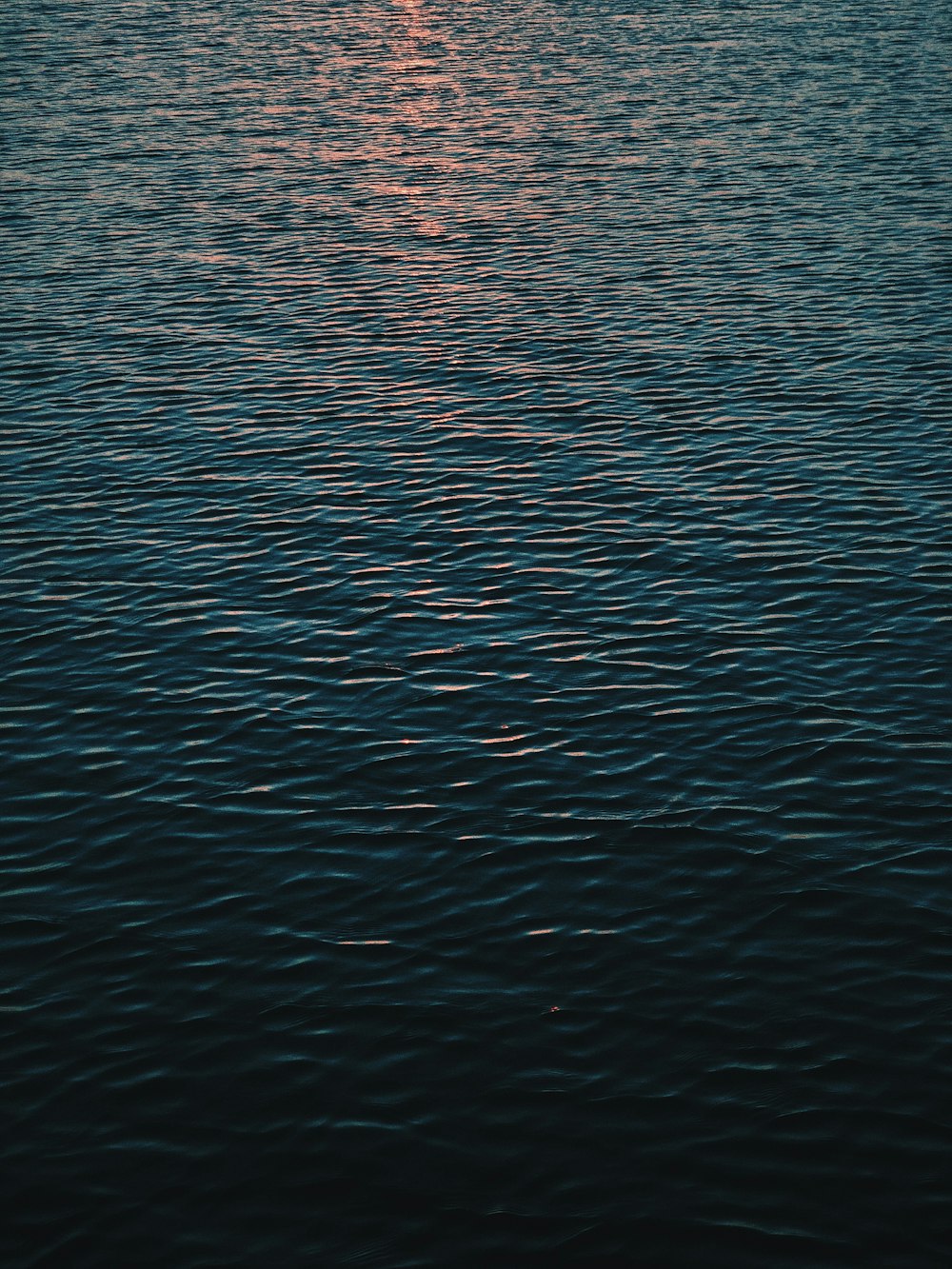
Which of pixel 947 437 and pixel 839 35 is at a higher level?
pixel 839 35

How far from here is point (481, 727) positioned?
29.5 m

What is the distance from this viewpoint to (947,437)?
4262cm

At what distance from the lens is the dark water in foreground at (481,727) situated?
A: 19.3 meters

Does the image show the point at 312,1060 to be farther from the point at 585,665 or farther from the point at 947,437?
the point at 947,437

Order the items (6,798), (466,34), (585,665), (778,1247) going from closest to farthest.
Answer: (778,1247)
(6,798)
(585,665)
(466,34)

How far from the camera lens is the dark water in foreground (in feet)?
63.5

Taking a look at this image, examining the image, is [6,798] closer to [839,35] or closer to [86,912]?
[86,912]

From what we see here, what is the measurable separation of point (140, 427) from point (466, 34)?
245ft

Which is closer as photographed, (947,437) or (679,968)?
(679,968)

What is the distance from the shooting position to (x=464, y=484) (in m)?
41.1

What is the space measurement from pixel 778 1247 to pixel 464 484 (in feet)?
86.3

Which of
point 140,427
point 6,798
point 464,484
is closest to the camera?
point 6,798

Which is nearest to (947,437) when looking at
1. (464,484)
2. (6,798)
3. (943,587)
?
(943,587)

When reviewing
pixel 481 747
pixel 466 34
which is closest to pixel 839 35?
pixel 466 34
